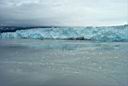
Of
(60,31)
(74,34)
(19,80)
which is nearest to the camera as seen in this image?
(19,80)

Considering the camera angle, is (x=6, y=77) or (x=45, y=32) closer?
(x=6, y=77)

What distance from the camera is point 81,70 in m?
8.36

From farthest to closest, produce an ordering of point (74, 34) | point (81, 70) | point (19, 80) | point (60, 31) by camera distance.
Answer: point (60, 31) → point (74, 34) → point (81, 70) → point (19, 80)

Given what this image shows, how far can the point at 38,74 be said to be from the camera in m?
7.89

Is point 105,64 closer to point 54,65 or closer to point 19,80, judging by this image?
point 54,65

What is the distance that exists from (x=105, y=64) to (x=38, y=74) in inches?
106

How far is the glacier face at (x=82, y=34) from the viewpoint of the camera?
26533 millimetres

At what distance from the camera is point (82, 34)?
32594 millimetres

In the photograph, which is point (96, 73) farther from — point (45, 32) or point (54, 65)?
point (45, 32)

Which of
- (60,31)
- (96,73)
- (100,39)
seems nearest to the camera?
(96,73)

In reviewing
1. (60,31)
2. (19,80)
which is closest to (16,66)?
(19,80)

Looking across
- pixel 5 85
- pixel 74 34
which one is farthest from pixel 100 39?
pixel 5 85

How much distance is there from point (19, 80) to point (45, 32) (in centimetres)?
3100

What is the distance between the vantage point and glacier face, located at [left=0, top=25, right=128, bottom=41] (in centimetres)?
2653
